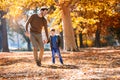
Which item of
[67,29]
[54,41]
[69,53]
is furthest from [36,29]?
[67,29]

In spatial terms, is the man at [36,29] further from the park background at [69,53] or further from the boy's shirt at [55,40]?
the park background at [69,53]

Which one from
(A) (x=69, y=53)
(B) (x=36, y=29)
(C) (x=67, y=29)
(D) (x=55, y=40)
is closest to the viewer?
(B) (x=36, y=29)

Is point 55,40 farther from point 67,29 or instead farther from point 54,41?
point 67,29

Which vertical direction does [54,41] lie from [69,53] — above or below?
above

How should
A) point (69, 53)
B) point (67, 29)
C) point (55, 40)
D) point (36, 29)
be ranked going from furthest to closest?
1. point (67, 29)
2. point (69, 53)
3. point (55, 40)
4. point (36, 29)

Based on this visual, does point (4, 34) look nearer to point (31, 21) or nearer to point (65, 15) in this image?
point (65, 15)

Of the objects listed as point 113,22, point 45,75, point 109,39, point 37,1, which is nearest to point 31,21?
point 45,75

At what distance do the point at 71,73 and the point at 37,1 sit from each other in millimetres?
13317

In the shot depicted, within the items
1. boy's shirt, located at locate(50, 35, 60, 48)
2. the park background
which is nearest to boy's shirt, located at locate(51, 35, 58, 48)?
boy's shirt, located at locate(50, 35, 60, 48)

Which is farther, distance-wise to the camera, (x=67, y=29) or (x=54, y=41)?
(x=67, y=29)

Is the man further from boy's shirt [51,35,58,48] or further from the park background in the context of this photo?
the park background

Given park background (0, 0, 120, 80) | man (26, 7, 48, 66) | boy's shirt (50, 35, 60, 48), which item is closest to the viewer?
park background (0, 0, 120, 80)

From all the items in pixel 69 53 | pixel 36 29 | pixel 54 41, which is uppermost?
pixel 36 29

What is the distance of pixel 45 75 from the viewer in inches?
398
